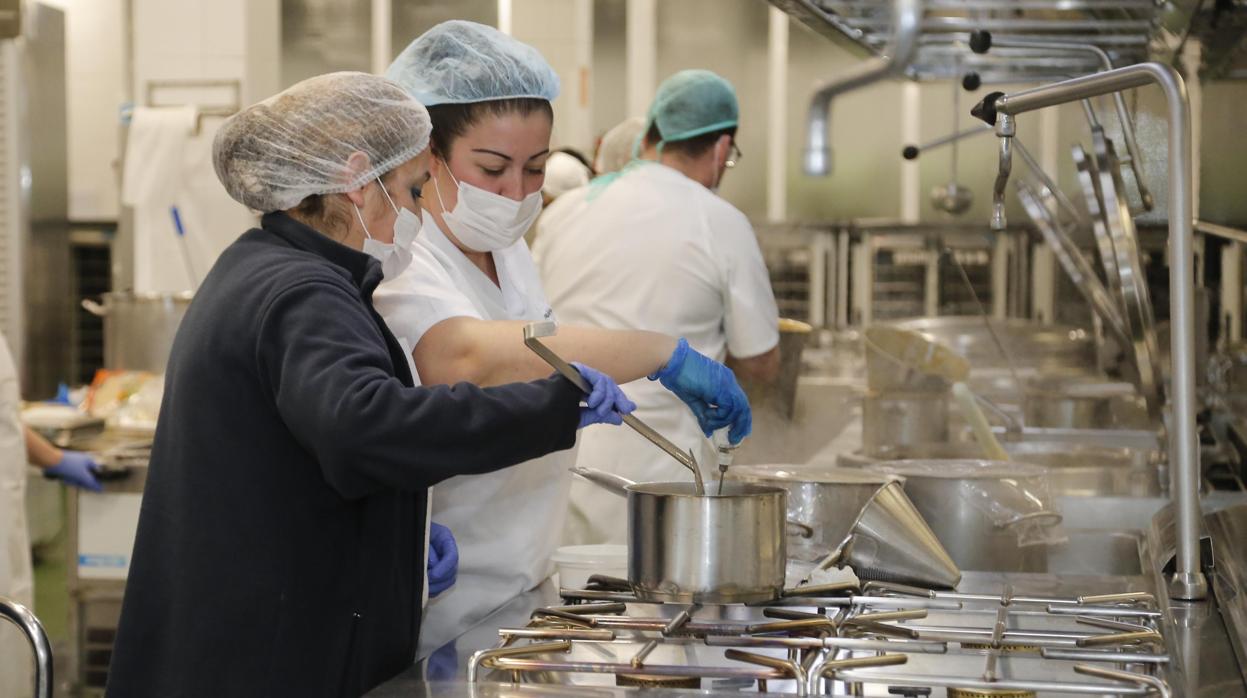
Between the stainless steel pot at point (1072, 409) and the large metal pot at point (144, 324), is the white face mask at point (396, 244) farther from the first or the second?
the large metal pot at point (144, 324)

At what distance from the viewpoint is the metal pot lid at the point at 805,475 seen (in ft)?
5.39

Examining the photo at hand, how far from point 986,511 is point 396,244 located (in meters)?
0.84

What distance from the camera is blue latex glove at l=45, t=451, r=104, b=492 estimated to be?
3.17 m

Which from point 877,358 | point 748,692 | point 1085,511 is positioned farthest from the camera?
point 877,358

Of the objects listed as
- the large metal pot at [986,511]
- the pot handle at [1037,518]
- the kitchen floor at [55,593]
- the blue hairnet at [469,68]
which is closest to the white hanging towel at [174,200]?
the kitchen floor at [55,593]

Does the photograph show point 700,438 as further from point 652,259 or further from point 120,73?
point 120,73

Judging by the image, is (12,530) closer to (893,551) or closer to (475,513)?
(475,513)

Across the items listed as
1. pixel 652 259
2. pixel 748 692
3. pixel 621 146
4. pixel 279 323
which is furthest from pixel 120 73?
pixel 748 692

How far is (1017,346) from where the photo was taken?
4121mm

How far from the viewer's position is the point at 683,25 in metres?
6.25

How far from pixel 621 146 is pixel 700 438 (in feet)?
4.30

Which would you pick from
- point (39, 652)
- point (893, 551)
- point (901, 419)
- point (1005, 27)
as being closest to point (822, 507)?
point (893, 551)

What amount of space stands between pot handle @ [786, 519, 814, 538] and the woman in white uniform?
164 millimetres

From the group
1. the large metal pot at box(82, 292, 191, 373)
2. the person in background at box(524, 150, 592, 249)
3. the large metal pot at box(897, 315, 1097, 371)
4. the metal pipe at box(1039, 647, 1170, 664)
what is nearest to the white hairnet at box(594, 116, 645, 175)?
the person in background at box(524, 150, 592, 249)
